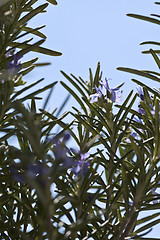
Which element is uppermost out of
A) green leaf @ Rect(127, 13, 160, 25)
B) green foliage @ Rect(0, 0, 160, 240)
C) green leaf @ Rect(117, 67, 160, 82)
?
green leaf @ Rect(127, 13, 160, 25)

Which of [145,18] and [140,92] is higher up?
[145,18]

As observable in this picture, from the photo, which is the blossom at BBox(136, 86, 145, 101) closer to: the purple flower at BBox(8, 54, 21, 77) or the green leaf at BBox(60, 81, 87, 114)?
the green leaf at BBox(60, 81, 87, 114)

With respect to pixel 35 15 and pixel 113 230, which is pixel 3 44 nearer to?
pixel 35 15

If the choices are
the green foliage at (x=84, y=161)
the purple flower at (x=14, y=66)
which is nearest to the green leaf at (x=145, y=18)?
the green foliage at (x=84, y=161)

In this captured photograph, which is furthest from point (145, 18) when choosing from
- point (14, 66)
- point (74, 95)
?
point (14, 66)

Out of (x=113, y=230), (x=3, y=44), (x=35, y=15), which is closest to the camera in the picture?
(x=113, y=230)

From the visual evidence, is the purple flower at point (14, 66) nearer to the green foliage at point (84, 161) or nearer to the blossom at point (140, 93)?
the green foliage at point (84, 161)

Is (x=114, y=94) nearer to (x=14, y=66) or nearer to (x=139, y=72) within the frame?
(x=139, y=72)

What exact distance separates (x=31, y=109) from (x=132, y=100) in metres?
0.28

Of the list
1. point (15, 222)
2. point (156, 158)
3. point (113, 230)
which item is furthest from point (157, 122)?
point (15, 222)

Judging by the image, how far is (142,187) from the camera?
97 cm

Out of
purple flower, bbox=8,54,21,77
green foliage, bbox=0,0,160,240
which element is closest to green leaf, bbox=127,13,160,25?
green foliage, bbox=0,0,160,240

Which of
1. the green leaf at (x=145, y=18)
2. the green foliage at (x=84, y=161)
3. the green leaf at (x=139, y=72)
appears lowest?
the green foliage at (x=84, y=161)

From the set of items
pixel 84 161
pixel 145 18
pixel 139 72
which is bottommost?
pixel 84 161
